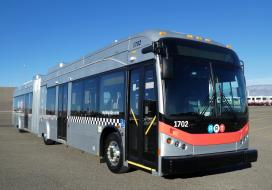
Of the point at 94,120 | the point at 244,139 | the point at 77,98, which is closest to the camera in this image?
the point at 244,139

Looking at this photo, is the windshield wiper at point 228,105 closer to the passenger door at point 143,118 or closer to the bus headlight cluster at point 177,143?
the bus headlight cluster at point 177,143

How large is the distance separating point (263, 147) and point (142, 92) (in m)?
7.52

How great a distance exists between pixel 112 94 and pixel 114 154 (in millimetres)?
1413

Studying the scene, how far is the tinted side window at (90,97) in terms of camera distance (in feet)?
30.0

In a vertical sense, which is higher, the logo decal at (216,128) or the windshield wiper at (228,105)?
the windshield wiper at (228,105)

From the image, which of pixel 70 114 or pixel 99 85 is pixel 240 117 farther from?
pixel 70 114

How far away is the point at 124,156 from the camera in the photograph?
740cm

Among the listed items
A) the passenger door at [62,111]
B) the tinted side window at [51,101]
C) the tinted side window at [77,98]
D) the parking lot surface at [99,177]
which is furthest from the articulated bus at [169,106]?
the tinted side window at [51,101]

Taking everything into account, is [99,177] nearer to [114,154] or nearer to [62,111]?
[114,154]

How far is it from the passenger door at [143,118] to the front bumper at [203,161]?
1.21ft

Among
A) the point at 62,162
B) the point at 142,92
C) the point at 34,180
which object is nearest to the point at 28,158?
the point at 62,162

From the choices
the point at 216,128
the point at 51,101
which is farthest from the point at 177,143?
the point at 51,101

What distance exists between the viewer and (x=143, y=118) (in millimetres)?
6758

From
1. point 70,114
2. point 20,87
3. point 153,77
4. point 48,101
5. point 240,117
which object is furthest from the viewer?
point 20,87
